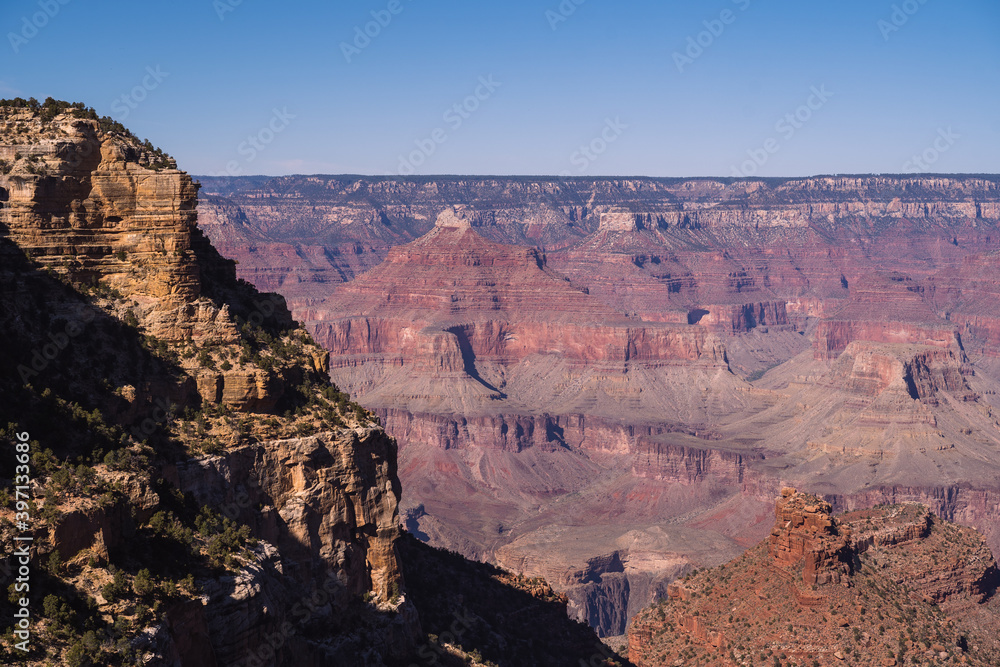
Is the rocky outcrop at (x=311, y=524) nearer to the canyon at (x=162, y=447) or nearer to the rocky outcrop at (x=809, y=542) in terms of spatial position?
the canyon at (x=162, y=447)

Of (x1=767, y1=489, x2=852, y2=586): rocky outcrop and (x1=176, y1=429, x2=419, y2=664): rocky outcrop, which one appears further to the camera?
(x1=767, y1=489, x2=852, y2=586): rocky outcrop

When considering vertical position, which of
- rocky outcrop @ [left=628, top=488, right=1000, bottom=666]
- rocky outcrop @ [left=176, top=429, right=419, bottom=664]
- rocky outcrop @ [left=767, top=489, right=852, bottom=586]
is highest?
rocky outcrop @ [left=176, top=429, right=419, bottom=664]

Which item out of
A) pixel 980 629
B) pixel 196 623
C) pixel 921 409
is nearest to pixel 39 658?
pixel 196 623

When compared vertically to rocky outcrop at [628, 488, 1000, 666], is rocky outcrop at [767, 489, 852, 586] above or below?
above

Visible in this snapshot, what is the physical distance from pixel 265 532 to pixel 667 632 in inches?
1350

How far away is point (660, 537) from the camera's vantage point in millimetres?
128125

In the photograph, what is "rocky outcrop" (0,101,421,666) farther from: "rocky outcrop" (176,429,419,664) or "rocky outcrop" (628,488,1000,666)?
"rocky outcrop" (628,488,1000,666)
